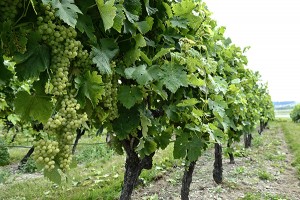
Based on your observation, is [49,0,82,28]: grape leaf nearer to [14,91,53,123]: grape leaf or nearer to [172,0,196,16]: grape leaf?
[14,91,53,123]: grape leaf

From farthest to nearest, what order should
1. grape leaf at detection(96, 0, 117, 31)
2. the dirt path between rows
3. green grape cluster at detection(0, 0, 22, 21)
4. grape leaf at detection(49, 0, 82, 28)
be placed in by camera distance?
the dirt path between rows, grape leaf at detection(96, 0, 117, 31), green grape cluster at detection(0, 0, 22, 21), grape leaf at detection(49, 0, 82, 28)

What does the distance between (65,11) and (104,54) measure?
0.49m

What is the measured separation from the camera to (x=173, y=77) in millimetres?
2328

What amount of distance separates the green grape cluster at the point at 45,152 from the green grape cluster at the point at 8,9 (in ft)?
2.04

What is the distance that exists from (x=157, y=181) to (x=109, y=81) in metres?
7.31

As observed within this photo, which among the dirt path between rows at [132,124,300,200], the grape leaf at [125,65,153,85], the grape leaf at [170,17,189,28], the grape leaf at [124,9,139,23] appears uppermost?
the grape leaf at [170,17,189,28]

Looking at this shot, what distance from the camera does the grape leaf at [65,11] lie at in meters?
1.42

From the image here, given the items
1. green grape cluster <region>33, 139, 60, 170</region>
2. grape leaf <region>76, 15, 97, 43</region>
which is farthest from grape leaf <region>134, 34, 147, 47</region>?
green grape cluster <region>33, 139, 60, 170</region>

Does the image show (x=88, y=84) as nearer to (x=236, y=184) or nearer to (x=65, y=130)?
(x=65, y=130)

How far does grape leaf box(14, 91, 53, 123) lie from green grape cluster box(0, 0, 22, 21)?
1.34 feet

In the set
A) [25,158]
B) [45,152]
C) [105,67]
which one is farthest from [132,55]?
[25,158]

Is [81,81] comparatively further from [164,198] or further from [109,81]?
[164,198]

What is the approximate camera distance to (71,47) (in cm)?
161

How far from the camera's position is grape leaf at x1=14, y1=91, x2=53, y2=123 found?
176cm
